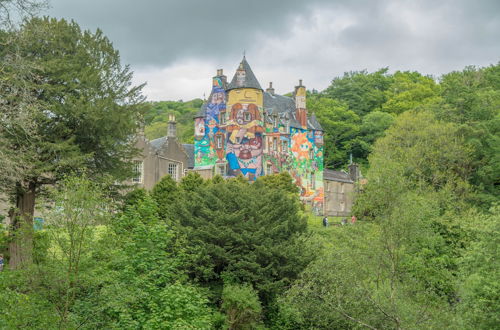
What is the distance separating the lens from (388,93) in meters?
80.2

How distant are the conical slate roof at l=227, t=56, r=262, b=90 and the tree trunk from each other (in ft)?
92.0

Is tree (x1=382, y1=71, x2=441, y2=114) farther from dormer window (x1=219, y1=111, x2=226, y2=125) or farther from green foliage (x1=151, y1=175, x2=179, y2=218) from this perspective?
green foliage (x1=151, y1=175, x2=179, y2=218)

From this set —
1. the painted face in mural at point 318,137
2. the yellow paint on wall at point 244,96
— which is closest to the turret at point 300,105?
the painted face in mural at point 318,137

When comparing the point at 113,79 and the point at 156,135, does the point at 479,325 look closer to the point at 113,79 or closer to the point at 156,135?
the point at 113,79

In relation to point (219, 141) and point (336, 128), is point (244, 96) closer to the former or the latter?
point (219, 141)

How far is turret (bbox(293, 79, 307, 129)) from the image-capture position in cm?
5591

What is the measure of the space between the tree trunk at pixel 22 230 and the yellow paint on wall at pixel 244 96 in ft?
90.0

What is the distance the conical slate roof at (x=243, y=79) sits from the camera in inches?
1928

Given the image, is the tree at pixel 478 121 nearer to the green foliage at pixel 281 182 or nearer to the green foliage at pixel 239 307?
the green foliage at pixel 281 182

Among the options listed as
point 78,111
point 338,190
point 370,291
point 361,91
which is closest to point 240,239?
point 370,291

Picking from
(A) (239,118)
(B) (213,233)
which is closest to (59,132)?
(B) (213,233)

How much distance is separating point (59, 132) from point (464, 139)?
105 ft

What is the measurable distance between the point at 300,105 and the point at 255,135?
33.6ft

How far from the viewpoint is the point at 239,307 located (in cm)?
2216
